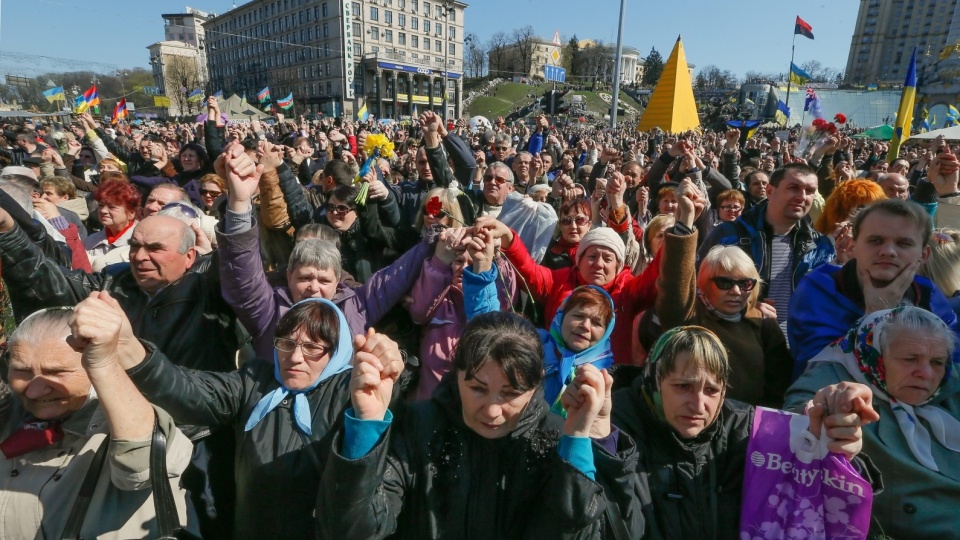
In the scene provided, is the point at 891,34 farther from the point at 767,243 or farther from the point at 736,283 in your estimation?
the point at 736,283

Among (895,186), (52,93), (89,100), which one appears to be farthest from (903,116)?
(52,93)

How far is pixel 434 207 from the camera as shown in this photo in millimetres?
3498

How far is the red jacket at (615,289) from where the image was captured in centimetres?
279

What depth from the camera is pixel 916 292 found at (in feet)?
7.49

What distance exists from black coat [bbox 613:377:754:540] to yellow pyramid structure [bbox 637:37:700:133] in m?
10.9

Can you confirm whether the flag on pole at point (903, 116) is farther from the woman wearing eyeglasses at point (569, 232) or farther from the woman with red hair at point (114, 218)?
the woman with red hair at point (114, 218)

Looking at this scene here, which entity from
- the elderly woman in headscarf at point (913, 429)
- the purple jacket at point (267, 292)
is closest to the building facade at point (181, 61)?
the purple jacket at point (267, 292)

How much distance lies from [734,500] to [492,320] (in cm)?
101

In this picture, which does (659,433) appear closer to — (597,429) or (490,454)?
(597,429)

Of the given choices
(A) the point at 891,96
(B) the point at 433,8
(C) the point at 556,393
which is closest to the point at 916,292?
(C) the point at 556,393

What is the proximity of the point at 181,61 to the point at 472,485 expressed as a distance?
3124 inches

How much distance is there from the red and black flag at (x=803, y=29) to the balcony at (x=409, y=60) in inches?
1938

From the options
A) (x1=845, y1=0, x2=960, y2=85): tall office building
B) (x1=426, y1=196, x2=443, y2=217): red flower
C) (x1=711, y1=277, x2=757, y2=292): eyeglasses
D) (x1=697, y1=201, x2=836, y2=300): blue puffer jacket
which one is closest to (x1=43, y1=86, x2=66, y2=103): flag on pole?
(x1=426, y1=196, x2=443, y2=217): red flower

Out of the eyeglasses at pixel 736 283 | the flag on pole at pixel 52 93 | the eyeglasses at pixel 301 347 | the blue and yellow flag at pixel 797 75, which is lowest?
the eyeglasses at pixel 301 347
